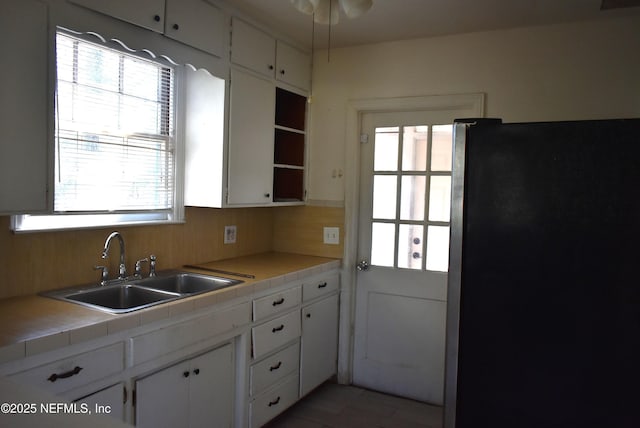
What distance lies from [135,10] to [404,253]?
2169 millimetres

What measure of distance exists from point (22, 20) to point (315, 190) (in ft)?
7.11

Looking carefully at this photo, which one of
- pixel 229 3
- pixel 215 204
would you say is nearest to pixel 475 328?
pixel 215 204

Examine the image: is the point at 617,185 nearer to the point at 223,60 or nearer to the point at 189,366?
the point at 189,366

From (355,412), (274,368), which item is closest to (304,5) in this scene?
(274,368)

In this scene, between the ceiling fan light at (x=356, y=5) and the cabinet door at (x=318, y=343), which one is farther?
the cabinet door at (x=318, y=343)

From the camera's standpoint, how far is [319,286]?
3109 millimetres

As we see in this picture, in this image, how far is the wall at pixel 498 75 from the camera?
2.66m

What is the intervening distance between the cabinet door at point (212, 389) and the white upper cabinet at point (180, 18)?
1.53 m

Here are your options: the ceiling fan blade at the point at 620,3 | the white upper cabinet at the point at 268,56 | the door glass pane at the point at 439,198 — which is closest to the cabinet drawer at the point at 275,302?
the door glass pane at the point at 439,198

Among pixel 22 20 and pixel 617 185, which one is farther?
Result: pixel 22 20

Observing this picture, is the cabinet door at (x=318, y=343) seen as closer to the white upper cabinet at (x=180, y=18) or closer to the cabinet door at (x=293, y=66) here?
the cabinet door at (x=293, y=66)

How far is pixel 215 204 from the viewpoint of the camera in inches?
107

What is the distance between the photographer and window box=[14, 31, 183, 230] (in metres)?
2.14

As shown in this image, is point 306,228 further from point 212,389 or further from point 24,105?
point 24,105
